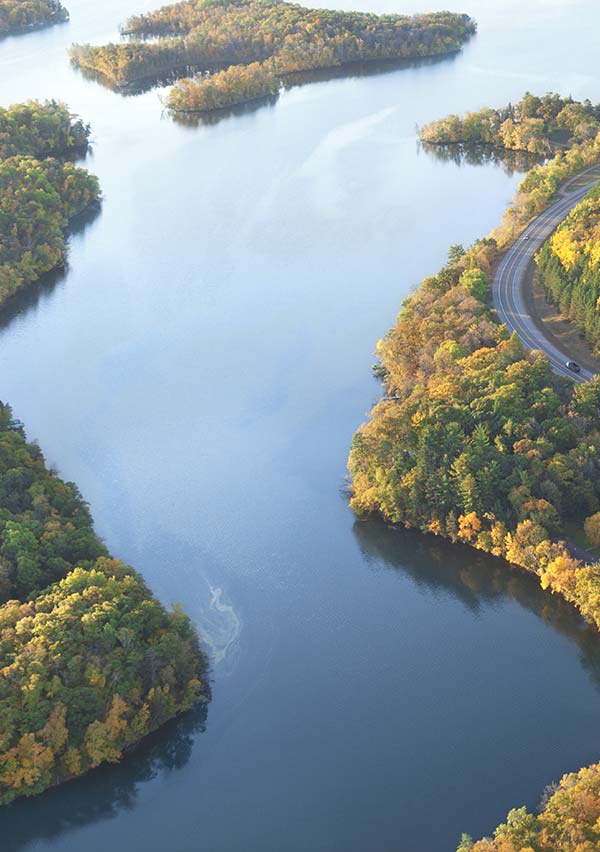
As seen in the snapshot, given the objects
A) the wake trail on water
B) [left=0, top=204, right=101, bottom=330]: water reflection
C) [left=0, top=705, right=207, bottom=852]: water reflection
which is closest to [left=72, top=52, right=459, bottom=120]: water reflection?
[left=0, top=204, right=101, bottom=330]: water reflection

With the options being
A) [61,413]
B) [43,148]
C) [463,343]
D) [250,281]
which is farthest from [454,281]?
[43,148]

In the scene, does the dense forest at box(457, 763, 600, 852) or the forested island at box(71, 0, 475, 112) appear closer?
the dense forest at box(457, 763, 600, 852)

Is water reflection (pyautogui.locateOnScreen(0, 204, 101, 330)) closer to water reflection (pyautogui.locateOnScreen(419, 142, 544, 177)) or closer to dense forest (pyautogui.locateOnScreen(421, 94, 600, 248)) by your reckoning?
dense forest (pyautogui.locateOnScreen(421, 94, 600, 248))

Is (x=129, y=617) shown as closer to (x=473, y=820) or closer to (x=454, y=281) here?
(x=473, y=820)

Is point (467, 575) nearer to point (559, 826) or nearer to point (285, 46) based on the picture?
point (559, 826)

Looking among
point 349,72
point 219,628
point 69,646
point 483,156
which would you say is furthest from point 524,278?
point 349,72

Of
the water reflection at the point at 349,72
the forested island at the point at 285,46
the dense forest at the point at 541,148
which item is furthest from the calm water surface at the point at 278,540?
the forested island at the point at 285,46

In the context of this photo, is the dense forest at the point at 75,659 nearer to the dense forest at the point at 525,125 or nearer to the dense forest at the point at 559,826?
the dense forest at the point at 559,826
